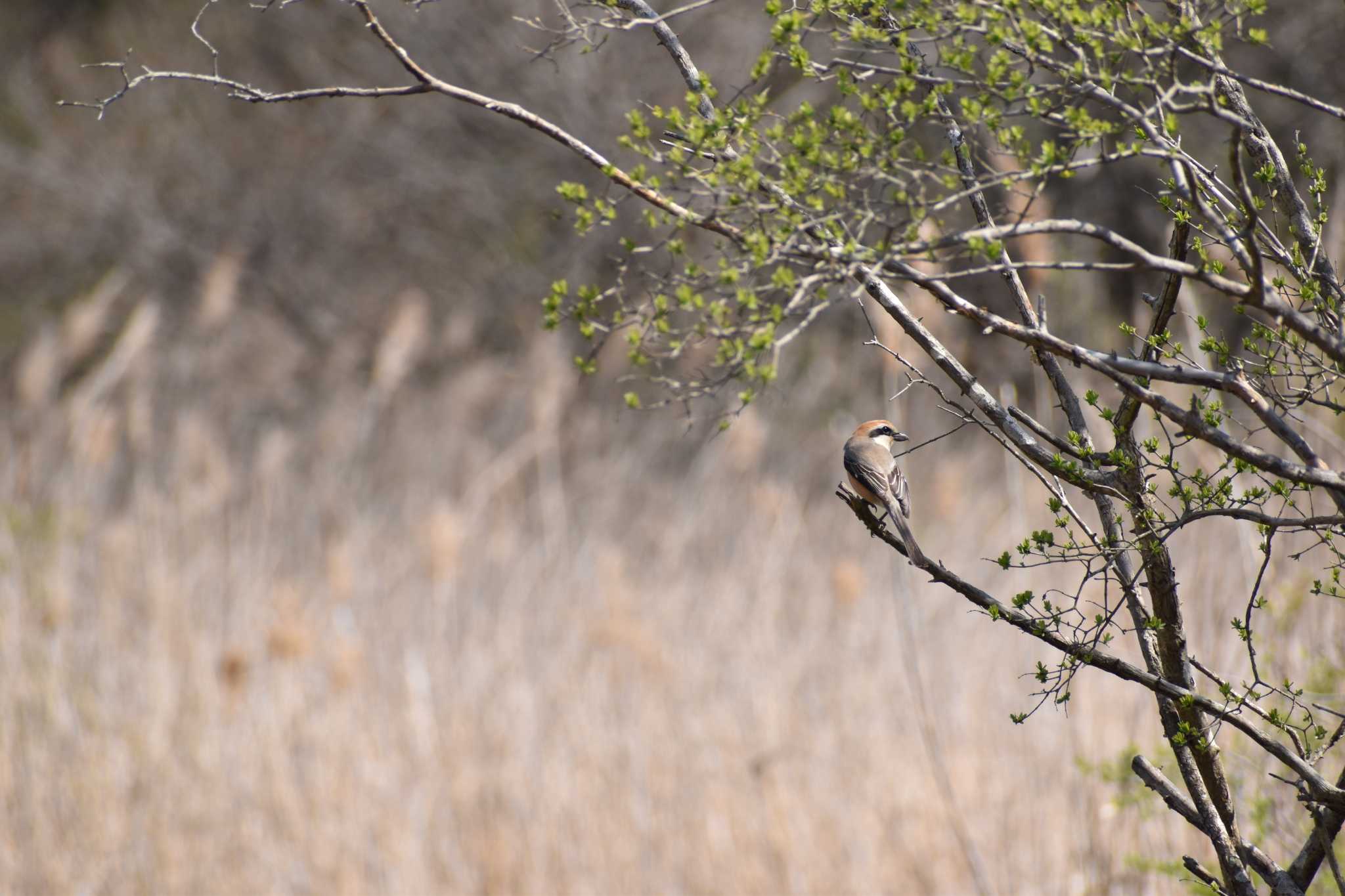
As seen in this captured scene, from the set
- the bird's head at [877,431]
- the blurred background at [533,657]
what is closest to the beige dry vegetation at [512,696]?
the blurred background at [533,657]

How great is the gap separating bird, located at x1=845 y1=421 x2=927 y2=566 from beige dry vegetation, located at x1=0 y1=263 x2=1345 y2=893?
288 millimetres

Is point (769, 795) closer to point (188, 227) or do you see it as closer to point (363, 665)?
point (363, 665)

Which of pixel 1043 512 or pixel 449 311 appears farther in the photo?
pixel 449 311

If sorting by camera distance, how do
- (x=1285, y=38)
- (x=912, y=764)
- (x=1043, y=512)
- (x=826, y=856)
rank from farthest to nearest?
(x=1285, y=38)
(x=1043, y=512)
(x=912, y=764)
(x=826, y=856)

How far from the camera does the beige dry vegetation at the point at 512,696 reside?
373 centimetres

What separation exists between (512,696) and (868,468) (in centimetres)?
247

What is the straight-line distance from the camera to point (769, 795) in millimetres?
3840

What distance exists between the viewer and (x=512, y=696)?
4.46 m

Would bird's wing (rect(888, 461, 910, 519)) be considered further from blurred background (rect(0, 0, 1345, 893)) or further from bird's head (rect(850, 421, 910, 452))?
blurred background (rect(0, 0, 1345, 893))

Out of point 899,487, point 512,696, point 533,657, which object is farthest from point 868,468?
point 533,657

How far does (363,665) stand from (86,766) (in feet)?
3.41

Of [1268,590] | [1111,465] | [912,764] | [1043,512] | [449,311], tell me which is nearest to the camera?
[1111,465]

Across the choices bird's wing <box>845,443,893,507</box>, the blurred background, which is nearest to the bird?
bird's wing <box>845,443,893,507</box>

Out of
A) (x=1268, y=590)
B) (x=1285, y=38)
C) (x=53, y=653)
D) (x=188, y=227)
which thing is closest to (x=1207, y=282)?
(x=1268, y=590)
